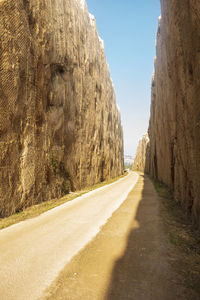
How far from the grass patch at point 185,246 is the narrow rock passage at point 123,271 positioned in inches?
5.1

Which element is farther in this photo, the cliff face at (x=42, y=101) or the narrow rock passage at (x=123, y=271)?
the cliff face at (x=42, y=101)

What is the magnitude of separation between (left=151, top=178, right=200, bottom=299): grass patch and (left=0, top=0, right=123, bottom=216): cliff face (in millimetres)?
6366

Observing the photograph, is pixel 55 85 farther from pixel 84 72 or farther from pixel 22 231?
pixel 22 231

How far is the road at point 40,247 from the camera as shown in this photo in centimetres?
335

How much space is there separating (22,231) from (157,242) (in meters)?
3.91

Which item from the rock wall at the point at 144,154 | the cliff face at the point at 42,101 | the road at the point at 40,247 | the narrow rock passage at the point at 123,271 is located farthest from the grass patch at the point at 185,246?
the rock wall at the point at 144,154

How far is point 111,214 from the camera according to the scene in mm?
8234

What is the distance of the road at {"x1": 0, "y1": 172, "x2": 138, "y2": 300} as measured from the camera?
3.35 m

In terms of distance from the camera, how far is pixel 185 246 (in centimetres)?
498

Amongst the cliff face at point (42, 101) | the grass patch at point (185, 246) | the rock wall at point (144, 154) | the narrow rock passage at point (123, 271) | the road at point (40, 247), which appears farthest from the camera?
the rock wall at point (144, 154)

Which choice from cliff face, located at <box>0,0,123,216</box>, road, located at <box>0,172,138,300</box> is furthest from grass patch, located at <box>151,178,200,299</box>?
cliff face, located at <box>0,0,123,216</box>

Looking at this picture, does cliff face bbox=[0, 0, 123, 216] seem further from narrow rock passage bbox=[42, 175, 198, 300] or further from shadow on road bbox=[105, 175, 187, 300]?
shadow on road bbox=[105, 175, 187, 300]

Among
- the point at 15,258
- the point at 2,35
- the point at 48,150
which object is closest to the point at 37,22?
the point at 2,35

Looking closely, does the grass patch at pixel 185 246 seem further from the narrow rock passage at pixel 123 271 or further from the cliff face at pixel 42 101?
the cliff face at pixel 42 101
